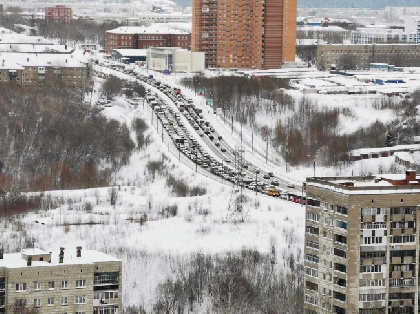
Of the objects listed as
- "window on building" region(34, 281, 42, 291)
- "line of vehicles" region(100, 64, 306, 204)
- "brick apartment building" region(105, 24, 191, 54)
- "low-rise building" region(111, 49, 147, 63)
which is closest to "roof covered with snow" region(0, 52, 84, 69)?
"line of vehicles" region(100, 64, 306, 204)

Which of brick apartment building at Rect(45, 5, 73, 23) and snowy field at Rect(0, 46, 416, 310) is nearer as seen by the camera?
snowy field at Rect(0, 46, 416, 310)

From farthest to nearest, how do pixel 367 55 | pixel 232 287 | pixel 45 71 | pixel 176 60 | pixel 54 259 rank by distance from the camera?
pixel 367 55
pixel 176 60
pixel 45 71
pixel 232 287
pixel 54 259

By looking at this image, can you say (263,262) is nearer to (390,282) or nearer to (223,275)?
(223,275)

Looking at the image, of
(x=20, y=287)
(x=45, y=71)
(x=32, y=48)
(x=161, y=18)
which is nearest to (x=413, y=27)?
(x=161, y=18)

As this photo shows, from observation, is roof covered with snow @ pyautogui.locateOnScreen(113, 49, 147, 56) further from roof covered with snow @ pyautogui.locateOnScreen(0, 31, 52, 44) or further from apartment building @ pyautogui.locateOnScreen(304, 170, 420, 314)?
apartment building @ pyautogui.locateOnScreen(304, 170, 420, 314)

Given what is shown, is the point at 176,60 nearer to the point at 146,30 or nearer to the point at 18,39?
the point at 18,39

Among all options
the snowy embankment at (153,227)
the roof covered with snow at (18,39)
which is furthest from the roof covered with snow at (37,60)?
the snowy embankment at (153,227)
